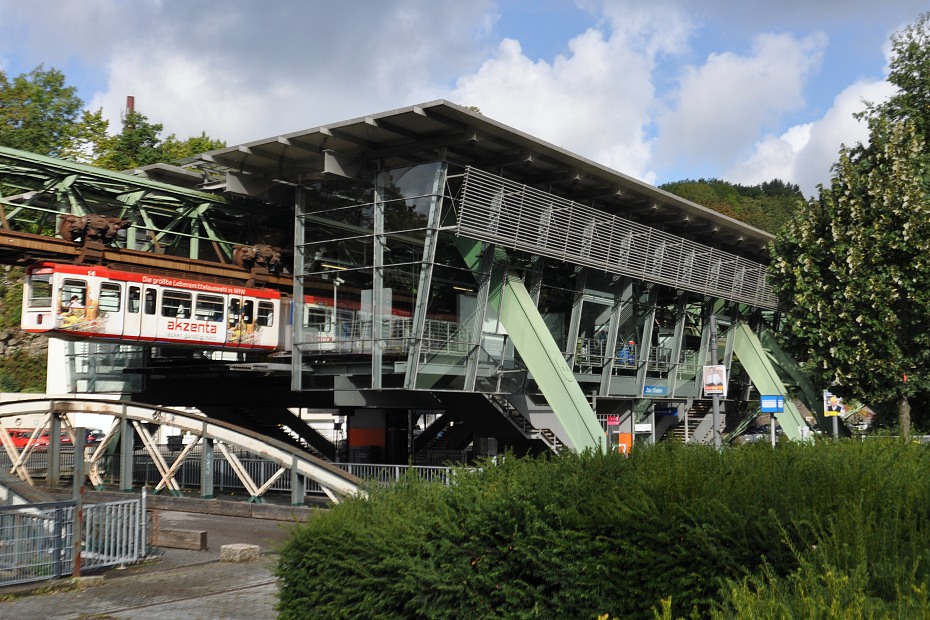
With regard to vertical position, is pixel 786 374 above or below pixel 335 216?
below

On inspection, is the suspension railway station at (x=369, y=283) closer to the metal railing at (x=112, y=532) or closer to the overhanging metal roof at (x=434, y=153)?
the overhanging metal roof at (x=434, y=153)

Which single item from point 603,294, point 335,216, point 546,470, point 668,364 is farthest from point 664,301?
point 546,470

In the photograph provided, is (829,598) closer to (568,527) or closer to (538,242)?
(568,527)

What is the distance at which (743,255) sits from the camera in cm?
4697

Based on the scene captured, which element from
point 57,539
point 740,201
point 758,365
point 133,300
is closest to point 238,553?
point 57,539

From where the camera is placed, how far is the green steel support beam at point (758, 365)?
44781 millimetres

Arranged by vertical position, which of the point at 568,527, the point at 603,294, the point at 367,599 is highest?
the point at 603,294

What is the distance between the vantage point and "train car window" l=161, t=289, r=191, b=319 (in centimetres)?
2981

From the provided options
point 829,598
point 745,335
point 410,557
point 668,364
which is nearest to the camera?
point 829,598

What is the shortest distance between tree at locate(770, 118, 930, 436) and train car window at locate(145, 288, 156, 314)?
2000 cm

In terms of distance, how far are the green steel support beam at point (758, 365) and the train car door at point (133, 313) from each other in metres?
27.5

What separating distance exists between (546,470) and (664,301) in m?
32.0

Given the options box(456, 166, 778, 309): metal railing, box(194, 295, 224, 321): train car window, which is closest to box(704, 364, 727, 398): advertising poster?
box(456, 166, 778, 309): metal railing

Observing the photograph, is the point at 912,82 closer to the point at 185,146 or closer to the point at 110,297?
the point at 110,297
